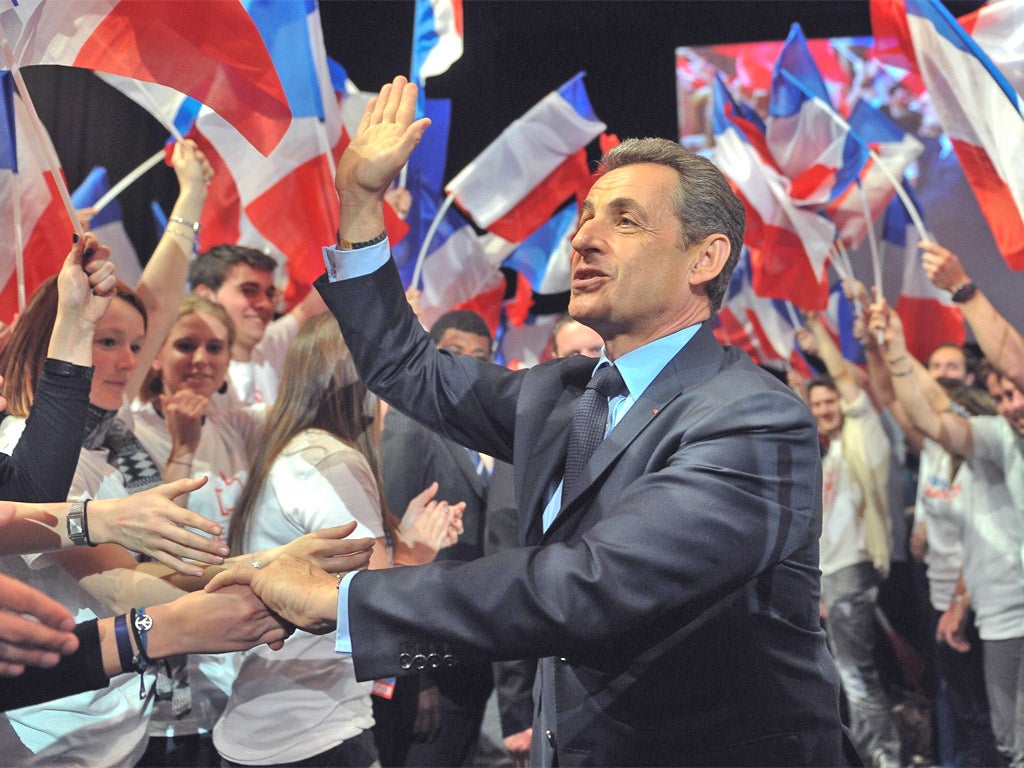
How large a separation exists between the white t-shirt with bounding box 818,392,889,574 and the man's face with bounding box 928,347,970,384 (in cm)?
49

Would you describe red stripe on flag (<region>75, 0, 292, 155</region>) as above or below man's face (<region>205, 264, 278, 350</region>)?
above

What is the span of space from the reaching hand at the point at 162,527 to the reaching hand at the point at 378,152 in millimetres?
629

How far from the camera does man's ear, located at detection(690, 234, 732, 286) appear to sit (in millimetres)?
2041

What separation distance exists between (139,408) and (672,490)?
268 cm

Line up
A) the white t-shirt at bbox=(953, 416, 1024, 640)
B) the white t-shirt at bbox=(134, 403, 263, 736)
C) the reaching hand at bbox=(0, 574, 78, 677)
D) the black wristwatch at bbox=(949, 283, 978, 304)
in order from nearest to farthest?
1. the reaching hand at bbox=(0, 574, 78, 677)
2. the white t-shirt at bbox=(134, 403, 263, 736)
3. the black wristwatch at bbox=(949, 283, 978, 304)
4. the white t-shirt at bbox=(953, 416, 1024, 640)

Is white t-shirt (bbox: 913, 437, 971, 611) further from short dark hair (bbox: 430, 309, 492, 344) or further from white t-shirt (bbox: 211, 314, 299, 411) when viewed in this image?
white t-shirt (bbox: 211, 314, 299, 411)

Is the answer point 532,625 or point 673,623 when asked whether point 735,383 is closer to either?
point 673,623

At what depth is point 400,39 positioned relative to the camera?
767cm

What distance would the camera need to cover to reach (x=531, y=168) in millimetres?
5566

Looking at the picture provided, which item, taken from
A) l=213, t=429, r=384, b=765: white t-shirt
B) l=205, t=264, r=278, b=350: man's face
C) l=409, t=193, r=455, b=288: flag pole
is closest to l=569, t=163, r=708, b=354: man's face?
l=213, t=429, r=384, b=765: white t-shirt

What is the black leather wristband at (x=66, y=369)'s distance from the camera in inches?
87.7

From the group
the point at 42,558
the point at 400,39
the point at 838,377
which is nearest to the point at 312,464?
the point at 42,558

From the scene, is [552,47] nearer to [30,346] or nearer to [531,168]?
[531,168]

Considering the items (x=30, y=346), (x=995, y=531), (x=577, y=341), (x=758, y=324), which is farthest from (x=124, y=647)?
(x=758, y=324)
